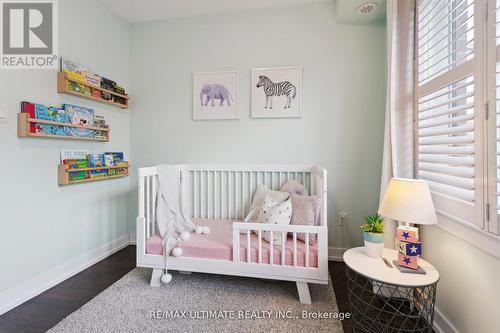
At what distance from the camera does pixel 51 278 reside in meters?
1.92

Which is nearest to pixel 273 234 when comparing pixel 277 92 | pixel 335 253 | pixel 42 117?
pixel 335 253

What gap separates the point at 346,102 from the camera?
238cm

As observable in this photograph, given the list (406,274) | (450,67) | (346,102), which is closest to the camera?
(406,274)

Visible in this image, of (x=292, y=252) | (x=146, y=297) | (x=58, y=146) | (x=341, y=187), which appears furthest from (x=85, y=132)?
(x=341, y=187)

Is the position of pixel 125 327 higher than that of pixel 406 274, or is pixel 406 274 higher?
pixel 406 274

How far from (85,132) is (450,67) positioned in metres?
2.74

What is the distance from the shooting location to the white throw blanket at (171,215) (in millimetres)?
1836

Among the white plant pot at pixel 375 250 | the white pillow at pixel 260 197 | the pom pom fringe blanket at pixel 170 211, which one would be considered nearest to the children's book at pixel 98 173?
the pom pom fringe blanket at pixel 170 211

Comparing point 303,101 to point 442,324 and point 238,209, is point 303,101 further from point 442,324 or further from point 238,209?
point 442,324

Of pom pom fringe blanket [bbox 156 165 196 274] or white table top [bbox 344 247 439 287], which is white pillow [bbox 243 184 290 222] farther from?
white table top [bbox 344 247 439 287]

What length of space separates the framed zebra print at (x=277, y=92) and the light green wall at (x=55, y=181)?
1.51 m

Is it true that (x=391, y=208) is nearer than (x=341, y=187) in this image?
Yes

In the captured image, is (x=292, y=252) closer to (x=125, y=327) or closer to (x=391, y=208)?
(x=391, y=208)

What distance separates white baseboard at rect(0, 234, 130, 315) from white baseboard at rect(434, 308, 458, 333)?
2.69 meters
